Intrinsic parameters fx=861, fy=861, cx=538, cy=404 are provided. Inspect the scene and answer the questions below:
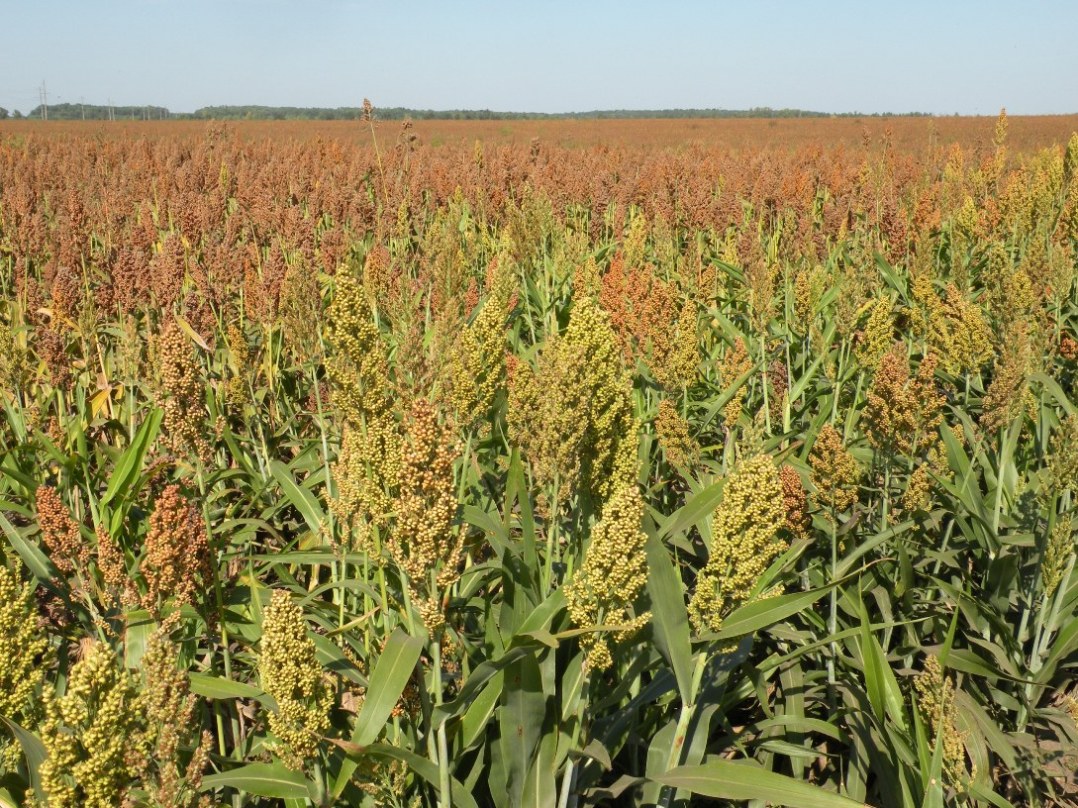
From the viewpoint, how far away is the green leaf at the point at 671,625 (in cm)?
190

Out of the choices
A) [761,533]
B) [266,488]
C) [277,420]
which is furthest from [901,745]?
[277,420]

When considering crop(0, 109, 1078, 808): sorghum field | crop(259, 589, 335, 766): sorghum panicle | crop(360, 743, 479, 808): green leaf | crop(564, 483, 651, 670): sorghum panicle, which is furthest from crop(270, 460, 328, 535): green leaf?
crop(564, 483, 651, 670): sorghum panicle

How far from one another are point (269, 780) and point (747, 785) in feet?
3.53

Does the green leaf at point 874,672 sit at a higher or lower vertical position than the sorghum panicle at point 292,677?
lower

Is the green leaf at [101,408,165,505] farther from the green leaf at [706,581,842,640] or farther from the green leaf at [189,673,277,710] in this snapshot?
the green leaf at [706,581,842,640]

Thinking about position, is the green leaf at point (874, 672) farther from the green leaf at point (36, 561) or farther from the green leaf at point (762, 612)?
the green leaf at point (36, 561)

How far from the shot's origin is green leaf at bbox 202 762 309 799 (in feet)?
6.32

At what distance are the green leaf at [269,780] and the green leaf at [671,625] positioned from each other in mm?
858

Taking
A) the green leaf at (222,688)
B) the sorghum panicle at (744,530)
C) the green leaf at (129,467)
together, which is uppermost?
the sorghum panicle at (744,530)

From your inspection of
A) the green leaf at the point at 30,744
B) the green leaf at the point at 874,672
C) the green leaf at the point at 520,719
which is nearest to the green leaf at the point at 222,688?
the green leaf at the point at 30,744

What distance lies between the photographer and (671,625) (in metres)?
1.93

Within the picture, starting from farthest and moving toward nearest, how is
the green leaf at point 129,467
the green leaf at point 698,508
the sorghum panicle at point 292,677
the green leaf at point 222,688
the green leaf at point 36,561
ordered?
the green leaf at point 129,467 → the green leaf at point 36,561 → the green leaf at point 698,508 → the green leaf at point 222,688 → the sorghum panicle at point 292,677

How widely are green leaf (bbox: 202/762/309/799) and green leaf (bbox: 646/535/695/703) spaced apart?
858 millimetres

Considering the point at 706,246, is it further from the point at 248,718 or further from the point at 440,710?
the point at 440,710
